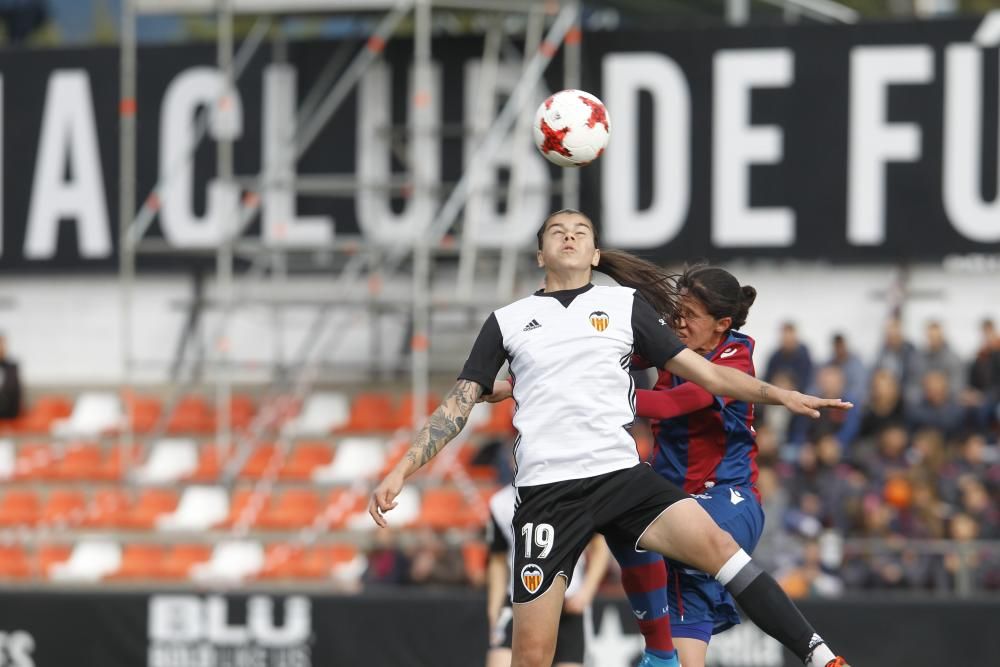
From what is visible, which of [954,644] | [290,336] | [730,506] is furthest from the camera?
[290,336]

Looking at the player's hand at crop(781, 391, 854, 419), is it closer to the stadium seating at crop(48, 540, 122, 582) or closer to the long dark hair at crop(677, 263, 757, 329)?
the long dark hair at crop(677, 263, 757, 329)

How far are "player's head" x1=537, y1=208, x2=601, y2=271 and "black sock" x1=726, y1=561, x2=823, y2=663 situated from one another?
148 cm

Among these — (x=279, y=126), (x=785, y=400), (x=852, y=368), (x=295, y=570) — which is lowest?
(x=295, y=570)

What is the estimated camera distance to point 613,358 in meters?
7.15

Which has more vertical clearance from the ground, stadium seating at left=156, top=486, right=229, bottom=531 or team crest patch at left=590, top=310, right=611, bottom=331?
team crest patch at left=590, top=310, right=611, bottom=331

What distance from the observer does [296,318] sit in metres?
19.7

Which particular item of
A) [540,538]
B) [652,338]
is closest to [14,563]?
[540,538]

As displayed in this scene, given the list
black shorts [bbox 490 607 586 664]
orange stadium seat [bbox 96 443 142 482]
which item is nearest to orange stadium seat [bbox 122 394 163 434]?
orange stadium seat [bbox 96 443 142 482]

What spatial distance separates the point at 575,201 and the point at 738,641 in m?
7.09

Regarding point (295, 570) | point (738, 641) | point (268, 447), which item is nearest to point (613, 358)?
point (738, 641)

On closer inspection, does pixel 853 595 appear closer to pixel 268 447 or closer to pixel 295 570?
pixel 295 570

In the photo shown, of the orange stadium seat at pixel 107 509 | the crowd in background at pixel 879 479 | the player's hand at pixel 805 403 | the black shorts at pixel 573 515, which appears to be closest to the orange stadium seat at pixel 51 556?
the orange stadium seat at pixel 107 509

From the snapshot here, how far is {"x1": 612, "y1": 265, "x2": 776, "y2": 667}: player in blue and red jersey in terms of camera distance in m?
7.69

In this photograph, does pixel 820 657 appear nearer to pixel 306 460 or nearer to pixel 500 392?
pixel 500 392
